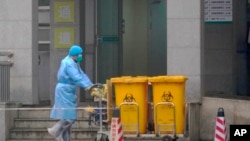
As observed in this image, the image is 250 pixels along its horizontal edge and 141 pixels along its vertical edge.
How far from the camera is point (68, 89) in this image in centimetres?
1403

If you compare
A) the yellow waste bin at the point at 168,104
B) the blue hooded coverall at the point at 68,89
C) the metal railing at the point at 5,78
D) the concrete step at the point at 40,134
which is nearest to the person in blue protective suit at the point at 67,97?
the blue hooded coverall at the point at 68,89

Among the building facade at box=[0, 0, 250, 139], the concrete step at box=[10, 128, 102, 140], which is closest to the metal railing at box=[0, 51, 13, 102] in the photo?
the concrete step at box=[10, 128, 102, 140]

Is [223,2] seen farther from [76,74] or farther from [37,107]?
[76,74]

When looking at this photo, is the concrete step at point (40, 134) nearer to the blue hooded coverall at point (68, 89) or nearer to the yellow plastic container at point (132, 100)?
the yellow plastic container at point (132, 100)

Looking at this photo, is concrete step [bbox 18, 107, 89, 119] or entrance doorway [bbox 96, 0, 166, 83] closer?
concrete step [bbox 18, 107, 89, 119]

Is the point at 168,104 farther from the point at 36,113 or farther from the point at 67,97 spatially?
the point at 36,113

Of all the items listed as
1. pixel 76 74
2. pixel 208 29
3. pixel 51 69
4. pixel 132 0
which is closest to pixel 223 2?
pixel 208 29

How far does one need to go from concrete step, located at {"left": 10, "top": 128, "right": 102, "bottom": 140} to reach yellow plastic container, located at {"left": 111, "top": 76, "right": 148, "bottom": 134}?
223cm

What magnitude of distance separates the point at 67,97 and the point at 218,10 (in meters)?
6.67

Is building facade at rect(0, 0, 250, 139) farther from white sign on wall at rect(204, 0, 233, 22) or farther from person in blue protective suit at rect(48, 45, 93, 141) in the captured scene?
person in blue protective suit at rect(48, 45, 93, 141)

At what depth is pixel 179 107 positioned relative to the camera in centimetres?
1424

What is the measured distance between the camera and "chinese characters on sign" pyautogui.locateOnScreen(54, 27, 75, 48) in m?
19.8

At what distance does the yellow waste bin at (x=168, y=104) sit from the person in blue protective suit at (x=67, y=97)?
48.1 inches

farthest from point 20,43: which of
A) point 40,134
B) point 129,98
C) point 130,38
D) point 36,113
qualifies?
point 130,38
